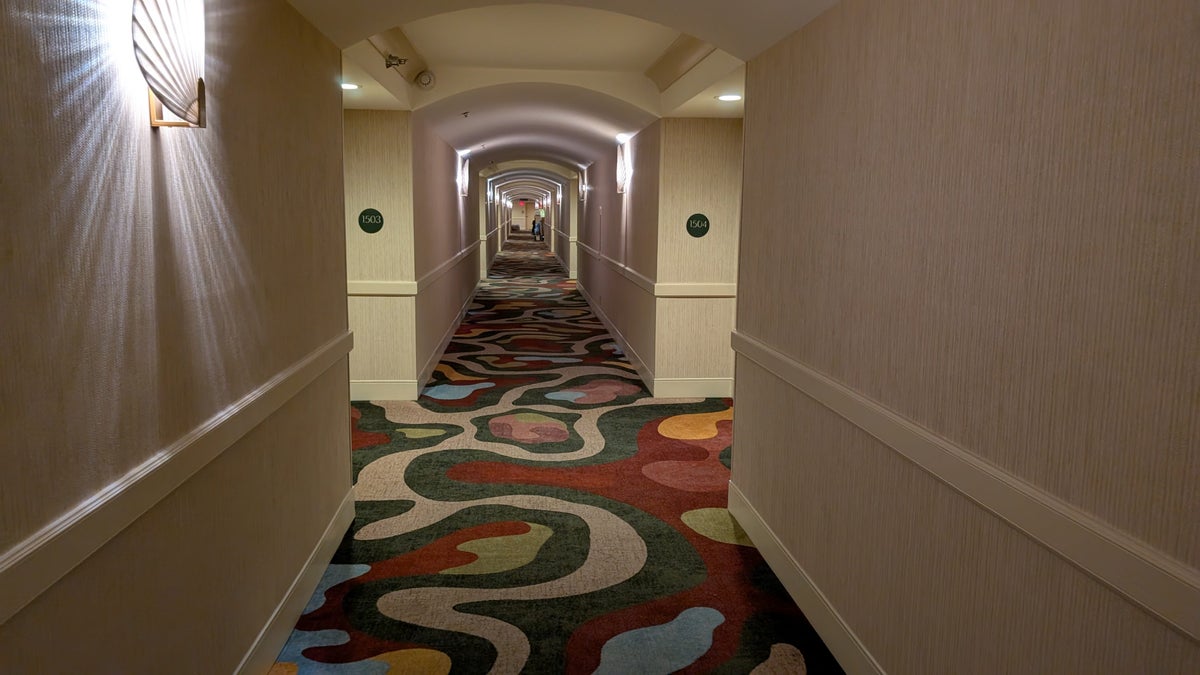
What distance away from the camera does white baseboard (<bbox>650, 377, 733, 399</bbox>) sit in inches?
295

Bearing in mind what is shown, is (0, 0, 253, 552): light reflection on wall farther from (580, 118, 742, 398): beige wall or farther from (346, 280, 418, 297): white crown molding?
(580, 118, 742, 398): beige wall

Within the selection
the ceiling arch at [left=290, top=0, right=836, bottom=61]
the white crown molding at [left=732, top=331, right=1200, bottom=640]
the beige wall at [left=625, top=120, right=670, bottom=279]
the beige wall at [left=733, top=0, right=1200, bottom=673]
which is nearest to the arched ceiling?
the ceiling arch at [left=290, top=0, right=836, bottom=61]

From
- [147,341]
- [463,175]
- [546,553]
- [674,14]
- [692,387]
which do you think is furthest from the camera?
[463,175]

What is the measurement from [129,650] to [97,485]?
0.42 metres

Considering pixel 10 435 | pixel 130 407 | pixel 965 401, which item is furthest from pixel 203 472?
pixel 965 401

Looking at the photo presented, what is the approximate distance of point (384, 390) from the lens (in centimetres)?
720

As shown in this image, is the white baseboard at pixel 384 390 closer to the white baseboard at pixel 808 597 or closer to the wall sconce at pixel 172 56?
the white baseboard at pixel 808 597

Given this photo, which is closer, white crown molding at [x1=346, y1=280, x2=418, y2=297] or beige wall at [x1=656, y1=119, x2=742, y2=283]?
white crown molding at [x1=346, y1=280, x2=418, y2=297]

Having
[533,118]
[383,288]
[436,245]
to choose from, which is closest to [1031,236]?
[383,288]

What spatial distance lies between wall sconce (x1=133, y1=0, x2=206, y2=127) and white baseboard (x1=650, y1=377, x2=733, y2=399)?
5614 millimetres

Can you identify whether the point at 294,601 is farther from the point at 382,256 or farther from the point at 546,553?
the point at 382,256

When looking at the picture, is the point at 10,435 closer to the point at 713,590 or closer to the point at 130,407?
the point at 130,407

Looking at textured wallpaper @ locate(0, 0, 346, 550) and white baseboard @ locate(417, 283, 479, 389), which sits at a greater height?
textured wallpaper @ locate(0, 0, 346, 550)

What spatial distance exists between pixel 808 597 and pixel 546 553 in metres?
1.28
